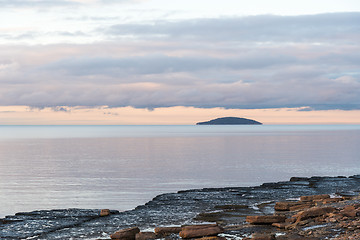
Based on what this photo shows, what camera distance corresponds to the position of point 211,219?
2648 cm

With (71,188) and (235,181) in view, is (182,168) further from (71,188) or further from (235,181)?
(71,188)

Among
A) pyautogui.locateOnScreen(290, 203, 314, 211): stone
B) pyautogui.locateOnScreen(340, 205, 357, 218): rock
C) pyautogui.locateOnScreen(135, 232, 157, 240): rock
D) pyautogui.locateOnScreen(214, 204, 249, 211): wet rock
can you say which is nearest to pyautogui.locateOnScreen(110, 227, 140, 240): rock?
pyautogui.locateOnScreen(135, 232, 157, 240): rock

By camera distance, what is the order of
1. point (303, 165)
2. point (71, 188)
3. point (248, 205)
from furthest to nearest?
point (303, 165) < point (71, 188) < point (248, 205)

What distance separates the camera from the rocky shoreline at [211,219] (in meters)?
21.1

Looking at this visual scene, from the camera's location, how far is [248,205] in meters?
31.6

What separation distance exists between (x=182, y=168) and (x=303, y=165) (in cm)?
2021

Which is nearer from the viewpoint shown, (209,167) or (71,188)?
(71,188)

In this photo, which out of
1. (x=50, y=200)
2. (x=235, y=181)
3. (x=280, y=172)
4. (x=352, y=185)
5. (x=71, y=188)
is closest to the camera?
(x=50, y=200)

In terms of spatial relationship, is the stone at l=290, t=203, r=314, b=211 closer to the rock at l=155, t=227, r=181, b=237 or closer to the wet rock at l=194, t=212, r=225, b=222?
the wet rock at l=194, t=212, r=225, b=222

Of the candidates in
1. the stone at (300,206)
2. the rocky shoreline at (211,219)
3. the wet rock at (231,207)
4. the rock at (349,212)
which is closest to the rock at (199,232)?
the rocky shoreline at (211,219)

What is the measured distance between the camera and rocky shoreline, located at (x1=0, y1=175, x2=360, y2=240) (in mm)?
21062

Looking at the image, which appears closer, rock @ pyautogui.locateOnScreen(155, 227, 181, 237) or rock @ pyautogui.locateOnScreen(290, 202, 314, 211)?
rock @ pyautogui.locateOnScreen(155, 227, 181, 237)

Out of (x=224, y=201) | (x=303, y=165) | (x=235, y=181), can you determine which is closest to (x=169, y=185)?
(x=235, y=181)

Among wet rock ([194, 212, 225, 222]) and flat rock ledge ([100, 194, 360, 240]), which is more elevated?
flat rock ledge ([100, 194, 360, 240])
